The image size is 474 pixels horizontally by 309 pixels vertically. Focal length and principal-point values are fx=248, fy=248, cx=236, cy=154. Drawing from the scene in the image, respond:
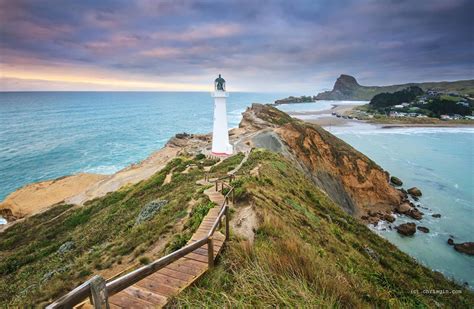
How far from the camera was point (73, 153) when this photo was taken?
183 ft

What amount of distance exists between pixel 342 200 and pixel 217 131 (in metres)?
16.8

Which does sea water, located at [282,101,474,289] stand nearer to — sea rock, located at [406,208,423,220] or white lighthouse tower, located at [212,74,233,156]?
sea rock, located at [406,208,423,220]

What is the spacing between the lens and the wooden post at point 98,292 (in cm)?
275

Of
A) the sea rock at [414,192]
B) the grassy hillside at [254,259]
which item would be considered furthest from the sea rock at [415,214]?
the grassy hillside at [254,259]

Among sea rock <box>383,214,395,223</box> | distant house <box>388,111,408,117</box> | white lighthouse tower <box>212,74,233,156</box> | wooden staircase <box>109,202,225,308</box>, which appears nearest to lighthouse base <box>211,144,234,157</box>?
white lighthouse tower <box>212,74,233,156</box>

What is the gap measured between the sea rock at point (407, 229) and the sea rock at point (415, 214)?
298cm

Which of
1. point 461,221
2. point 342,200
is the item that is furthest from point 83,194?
point 461,221

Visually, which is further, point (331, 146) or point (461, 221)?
point (331, 146)

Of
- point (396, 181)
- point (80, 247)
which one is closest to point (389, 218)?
point (396, 181)

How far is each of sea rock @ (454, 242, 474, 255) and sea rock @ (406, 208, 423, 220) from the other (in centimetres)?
538

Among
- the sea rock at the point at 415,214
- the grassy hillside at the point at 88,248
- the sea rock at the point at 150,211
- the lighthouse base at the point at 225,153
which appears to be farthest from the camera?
the lighthouse base at the point at 225,153

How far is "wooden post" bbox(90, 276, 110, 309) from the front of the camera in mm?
2754

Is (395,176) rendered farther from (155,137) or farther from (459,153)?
(155,137)

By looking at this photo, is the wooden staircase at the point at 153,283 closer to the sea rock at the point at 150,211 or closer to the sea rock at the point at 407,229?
the sea rock at the point at 150,211
